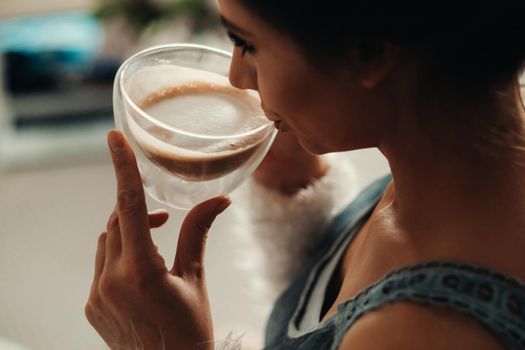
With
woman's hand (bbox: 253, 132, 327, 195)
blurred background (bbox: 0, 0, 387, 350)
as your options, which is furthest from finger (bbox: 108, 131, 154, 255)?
blurred background (bbox: 0, 0, 387, 350)

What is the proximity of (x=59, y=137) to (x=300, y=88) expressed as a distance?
1387 millimetres

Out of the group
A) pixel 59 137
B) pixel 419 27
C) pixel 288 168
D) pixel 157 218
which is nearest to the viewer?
pixel 419 27

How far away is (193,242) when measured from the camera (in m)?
0.64

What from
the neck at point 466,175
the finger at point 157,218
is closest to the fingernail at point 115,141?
the finger at point 157,218

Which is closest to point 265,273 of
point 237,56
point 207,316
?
point 207,316

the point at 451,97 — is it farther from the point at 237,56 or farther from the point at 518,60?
the point at 237,56

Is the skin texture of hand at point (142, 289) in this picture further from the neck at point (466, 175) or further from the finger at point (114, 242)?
the neck at point (466, 175)

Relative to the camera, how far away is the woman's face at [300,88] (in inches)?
19.3

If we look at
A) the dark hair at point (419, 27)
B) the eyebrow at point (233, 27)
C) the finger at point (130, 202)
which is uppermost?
the dark hair at point (419, 27)

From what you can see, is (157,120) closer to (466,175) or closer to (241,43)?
(241,43)

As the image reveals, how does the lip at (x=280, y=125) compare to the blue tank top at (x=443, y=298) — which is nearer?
the blue tank top at (x=443, y=298)

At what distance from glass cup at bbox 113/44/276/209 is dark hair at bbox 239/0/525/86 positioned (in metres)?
0.14

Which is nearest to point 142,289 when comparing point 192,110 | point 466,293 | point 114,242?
point 114,242

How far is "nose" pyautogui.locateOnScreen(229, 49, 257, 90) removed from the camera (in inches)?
21.1
